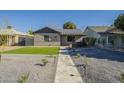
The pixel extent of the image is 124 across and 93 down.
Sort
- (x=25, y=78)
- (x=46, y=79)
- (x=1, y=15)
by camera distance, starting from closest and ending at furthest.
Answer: (x=25, y=78)
(x=46, y=79)
(x=1, y=15)

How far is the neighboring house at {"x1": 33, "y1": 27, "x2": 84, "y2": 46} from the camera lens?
43.1 m

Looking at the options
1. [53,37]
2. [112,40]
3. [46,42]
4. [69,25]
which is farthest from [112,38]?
[69,25]

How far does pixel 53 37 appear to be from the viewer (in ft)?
142

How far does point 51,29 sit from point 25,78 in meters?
34.8

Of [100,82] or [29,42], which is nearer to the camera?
[100,82]

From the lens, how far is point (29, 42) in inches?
1736

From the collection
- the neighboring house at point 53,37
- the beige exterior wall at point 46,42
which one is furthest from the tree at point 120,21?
the beige exterior wall at point 46,42

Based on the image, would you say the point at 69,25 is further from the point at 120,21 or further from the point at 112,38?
the point at 120,21

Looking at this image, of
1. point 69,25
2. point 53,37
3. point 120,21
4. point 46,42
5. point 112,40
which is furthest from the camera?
point 69,25

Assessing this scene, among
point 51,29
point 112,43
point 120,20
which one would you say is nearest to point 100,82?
point 120,20

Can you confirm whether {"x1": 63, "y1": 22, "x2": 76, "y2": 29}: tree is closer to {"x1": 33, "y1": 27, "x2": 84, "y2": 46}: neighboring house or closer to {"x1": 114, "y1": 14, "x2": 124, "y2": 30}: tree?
{"x1": 33, "y1": 27, "x2": 84, "y2": 46}: neighboring house
